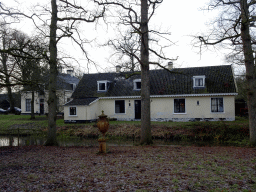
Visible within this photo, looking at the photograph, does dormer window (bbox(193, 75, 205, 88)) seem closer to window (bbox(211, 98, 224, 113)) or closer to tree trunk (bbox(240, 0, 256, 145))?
window (bbox(211, 98, 224, 113))

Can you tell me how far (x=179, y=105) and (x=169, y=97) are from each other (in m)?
1.24

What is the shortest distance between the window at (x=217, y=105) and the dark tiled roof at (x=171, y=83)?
0.87m

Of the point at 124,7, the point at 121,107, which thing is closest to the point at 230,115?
the point at 121,107

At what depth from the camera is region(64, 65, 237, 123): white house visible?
877 inches

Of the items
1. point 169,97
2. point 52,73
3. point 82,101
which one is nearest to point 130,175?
point 52,73

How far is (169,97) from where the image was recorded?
23.5 m

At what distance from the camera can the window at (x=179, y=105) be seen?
2333cm

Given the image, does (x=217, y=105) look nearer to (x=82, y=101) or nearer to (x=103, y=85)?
(x=103, y=85)

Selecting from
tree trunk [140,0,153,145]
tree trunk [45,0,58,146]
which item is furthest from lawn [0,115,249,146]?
tree trunk [140,0,153,145]

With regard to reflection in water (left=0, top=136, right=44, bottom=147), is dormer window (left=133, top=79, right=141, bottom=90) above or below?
above

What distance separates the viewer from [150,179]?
204 inches

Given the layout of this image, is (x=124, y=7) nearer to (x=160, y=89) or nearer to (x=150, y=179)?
(x=150, y=179)

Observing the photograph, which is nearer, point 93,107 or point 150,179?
point 150,179

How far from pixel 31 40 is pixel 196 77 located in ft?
55.4
